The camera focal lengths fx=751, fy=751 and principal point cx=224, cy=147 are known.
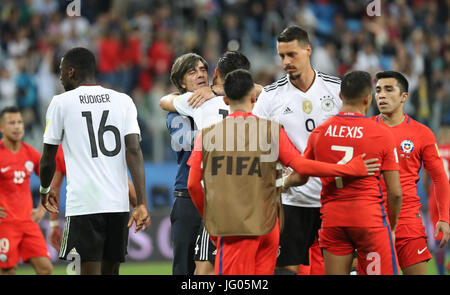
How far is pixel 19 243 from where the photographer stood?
9.77m

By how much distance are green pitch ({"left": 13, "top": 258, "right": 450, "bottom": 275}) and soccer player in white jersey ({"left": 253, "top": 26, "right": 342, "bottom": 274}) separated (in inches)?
222

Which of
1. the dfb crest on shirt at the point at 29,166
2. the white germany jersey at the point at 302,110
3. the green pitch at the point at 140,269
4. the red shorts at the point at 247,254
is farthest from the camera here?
the green pitch at the point at 140,269

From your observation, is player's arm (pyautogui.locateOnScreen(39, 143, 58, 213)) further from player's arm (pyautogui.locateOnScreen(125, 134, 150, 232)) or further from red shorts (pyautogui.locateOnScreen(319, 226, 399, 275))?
red shorts (pyautogui.locateOnScreen(319, 226, 399, 275))

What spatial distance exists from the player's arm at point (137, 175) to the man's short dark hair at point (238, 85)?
1.20 m

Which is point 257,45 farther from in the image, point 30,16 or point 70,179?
point 70,179

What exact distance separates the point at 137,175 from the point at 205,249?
0.98m

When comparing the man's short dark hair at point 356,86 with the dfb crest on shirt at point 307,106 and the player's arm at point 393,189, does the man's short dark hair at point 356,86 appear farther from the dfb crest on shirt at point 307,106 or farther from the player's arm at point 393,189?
the dfb crest on shirt at point 307,106

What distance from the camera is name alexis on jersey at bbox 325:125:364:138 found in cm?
600

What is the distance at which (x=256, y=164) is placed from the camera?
572 cm

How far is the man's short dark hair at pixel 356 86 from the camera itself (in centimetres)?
612

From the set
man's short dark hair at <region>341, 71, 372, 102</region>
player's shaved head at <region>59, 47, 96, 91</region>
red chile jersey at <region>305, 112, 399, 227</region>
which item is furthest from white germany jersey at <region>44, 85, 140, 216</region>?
man's short dark hair at <region>341, 71, 372, 102</region>

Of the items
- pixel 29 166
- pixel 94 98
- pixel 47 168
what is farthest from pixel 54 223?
pixel 94 98

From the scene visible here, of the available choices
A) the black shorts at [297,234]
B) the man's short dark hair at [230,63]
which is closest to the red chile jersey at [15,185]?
the man's short dark hair at [230,63]
